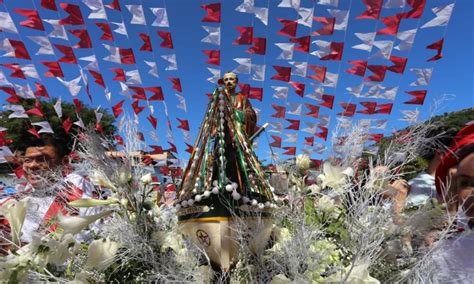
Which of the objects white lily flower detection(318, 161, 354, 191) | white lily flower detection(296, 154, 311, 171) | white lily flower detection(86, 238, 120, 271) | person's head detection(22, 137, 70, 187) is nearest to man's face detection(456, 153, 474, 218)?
white lily flower detection(318, 161, 354, 191)

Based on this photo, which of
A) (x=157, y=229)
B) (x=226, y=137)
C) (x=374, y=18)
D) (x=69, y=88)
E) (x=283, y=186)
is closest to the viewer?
(x=157, y=229)

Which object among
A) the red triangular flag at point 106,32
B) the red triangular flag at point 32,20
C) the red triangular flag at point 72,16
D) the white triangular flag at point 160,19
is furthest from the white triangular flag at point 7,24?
the white triangular flag at point 160,19

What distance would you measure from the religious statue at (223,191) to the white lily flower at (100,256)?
234 mm

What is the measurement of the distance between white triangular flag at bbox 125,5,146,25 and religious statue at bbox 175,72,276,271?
11.4 feet

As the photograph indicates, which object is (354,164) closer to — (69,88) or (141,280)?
(141,280)

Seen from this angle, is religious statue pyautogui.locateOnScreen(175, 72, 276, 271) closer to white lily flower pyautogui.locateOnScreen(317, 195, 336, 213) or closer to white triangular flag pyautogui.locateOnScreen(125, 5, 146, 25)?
white lily flower pyautogui.locateOnScreen(317, 195, 336, 213)

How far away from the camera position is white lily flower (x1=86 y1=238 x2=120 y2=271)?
102cm

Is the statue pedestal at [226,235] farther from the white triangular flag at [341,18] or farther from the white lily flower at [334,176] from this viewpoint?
the white triangular flag at [341,18]

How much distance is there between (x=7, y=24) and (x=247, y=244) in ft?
14.1

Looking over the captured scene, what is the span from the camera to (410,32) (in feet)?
14.2

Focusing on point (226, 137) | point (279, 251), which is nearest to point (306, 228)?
point (279, 251)

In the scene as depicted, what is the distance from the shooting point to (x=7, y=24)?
13.7 feet

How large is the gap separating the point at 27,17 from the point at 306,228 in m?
4.30

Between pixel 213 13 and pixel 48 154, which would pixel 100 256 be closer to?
pixel 48 154
